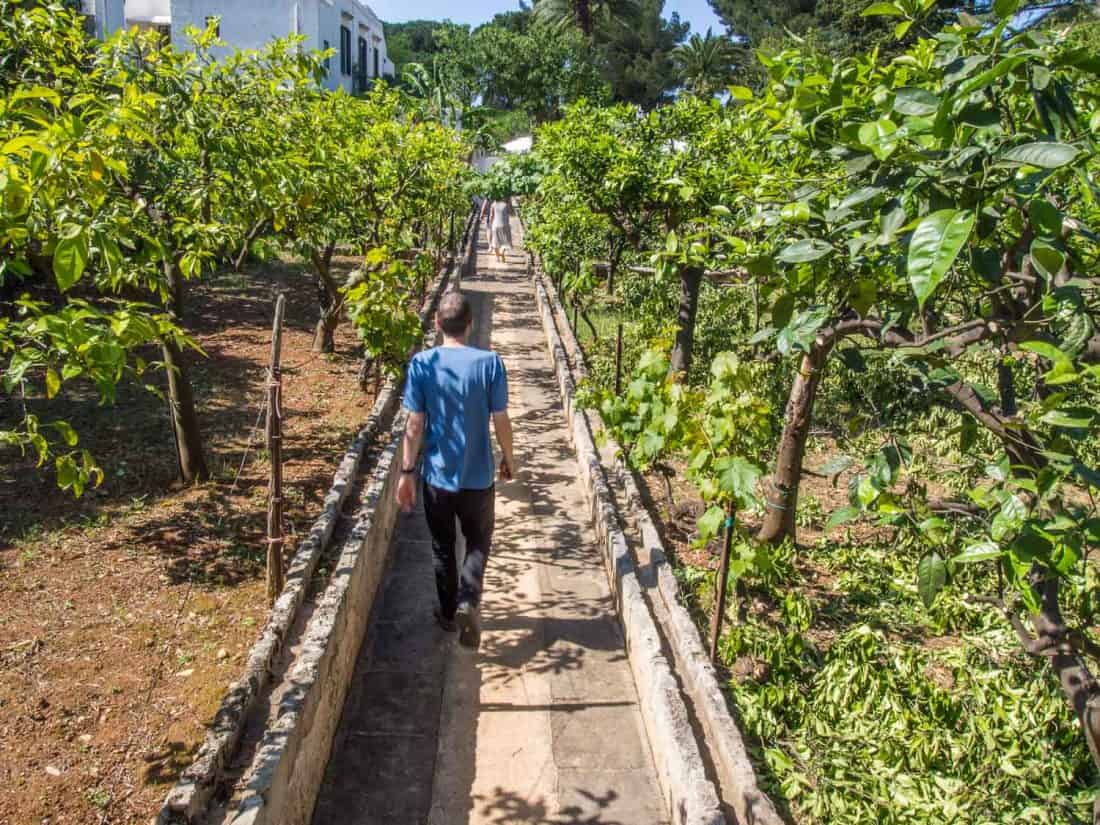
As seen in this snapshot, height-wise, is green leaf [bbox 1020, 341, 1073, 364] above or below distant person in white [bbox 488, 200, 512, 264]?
below

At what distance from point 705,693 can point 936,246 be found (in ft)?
10.9

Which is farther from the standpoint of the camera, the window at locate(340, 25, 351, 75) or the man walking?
the window at locate(340, 25, 351, 75)

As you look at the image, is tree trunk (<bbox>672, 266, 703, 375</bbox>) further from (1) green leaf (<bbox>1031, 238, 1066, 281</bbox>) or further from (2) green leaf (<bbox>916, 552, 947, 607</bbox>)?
(1) green leaf (<bbox>1031, 238, 1066, 281</bbox>)

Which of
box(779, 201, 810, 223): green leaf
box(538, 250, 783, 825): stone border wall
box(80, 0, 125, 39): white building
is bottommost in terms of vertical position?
box(538, 250, 783, 825): stone border wall

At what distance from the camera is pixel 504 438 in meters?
4.89

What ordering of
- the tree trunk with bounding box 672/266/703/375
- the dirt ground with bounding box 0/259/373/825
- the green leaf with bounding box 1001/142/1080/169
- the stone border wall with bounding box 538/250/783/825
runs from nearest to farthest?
the green leaf with bounding box 1001/142/1080/169 → the stone border wall with bounding box 538/250/783/825 → the dirt ground with bounding box 0/259/373/825 → the tree trunk with bounding box 672/266/703/375

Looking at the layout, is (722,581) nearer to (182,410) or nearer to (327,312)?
(182,410)

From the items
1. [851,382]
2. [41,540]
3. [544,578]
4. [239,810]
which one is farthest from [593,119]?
[239,810]

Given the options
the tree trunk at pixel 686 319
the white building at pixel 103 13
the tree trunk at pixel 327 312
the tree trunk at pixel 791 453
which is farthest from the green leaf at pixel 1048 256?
the white building at pixel 103 13

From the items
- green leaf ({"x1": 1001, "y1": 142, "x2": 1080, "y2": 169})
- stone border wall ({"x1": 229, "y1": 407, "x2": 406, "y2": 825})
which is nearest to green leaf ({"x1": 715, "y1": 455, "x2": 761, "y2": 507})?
stone border wall ({"x1": 229, "y1": 407, "x2": 406, "y2": 825})

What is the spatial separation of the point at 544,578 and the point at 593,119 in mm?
6748

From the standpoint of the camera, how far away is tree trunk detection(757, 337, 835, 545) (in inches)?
240

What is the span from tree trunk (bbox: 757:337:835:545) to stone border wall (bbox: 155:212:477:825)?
3291mm

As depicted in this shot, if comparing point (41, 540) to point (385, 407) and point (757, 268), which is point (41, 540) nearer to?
point (385, 407)
